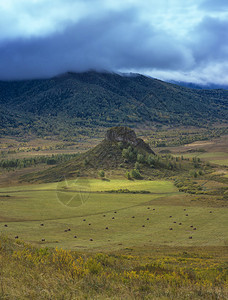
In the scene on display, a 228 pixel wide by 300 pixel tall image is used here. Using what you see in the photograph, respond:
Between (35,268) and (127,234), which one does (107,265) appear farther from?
(127,234)

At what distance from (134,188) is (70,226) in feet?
145

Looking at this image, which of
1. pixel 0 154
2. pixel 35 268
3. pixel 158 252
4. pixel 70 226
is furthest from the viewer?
pixel 0 154

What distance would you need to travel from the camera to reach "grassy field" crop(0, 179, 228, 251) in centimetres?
3350

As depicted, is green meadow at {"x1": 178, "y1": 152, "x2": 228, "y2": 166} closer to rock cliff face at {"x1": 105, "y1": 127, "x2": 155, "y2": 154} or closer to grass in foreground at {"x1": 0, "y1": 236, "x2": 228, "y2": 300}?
rock cliff face at {"x1": 105, "y1": 127, "x2": 155, "y2": 154}

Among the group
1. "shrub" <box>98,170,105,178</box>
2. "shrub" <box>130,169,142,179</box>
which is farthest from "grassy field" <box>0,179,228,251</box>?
"shrub" <box>98,170,105,178</box>

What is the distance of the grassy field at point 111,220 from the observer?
33.5 meters

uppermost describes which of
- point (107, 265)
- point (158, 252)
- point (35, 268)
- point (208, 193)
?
point (35, 268)

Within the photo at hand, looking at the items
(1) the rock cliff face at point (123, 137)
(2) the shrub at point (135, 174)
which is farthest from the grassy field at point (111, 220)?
(1) the rock cliff face at point (123, 137)

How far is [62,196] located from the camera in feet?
236

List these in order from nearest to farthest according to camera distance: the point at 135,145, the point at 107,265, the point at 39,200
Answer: the point at 107,265 < the point at 39,200 < the point at 135,145

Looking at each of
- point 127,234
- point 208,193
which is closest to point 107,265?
point 127,234

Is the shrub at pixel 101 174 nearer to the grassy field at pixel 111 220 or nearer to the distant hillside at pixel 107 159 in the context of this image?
the distant hillside at pixel 107 159

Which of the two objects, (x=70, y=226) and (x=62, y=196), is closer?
(x=70, y=226)

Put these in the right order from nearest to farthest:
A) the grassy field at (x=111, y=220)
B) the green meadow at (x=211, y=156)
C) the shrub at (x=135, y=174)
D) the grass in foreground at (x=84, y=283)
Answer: the grass in foreground at (x=84, y=283) → the grassy field at (x=111, y=220) → the shrub at (x=135, y=174) → the green meadow at (x=211, y=156)
